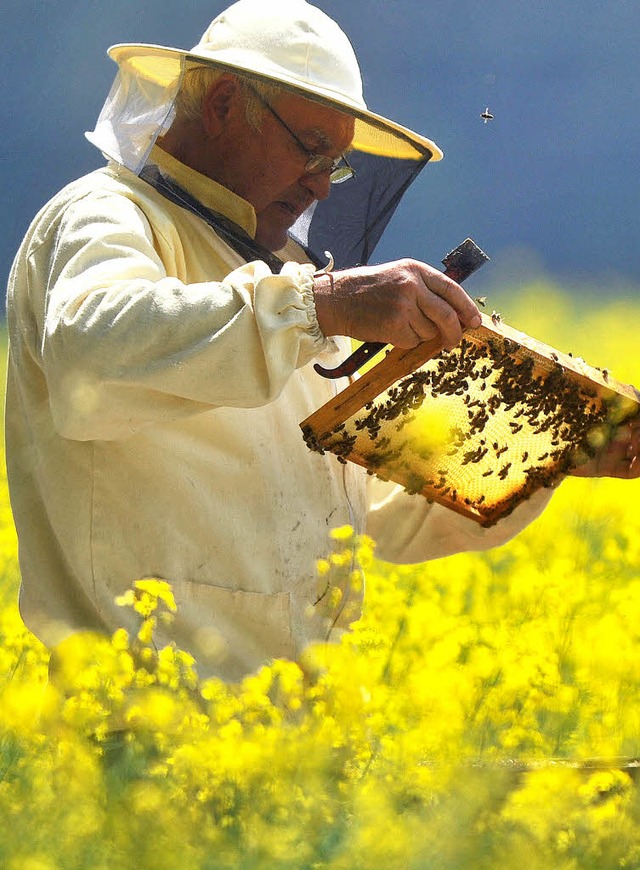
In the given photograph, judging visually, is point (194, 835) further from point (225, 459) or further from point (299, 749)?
point (225, 459)

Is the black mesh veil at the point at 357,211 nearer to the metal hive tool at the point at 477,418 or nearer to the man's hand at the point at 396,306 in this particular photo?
the metal hive tool at the point at 477,418

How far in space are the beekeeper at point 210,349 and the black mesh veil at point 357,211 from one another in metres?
0.08

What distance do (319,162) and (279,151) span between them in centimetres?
11

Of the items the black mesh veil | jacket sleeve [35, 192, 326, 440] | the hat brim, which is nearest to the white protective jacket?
jacket sleeve [35, 192, 326, 440]

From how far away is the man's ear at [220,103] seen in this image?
2.98 metres

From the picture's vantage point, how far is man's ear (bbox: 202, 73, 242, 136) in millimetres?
2984

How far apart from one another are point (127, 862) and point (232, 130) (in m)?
1.82

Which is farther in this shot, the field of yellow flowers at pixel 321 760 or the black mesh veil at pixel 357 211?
the black mesh veil at pixel 357 211

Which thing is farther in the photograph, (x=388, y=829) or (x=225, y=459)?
(x=225, y=459)

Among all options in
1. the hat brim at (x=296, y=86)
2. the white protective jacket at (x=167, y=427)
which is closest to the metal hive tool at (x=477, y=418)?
the white protective jacket at (x=167, y=427)

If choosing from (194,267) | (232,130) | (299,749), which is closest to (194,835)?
(299,749)

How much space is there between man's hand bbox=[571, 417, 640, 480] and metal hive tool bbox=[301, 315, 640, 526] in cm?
3

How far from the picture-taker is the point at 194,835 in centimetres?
190

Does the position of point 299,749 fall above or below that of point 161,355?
below
